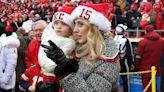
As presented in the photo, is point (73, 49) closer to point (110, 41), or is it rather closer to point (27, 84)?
point (110, 41)

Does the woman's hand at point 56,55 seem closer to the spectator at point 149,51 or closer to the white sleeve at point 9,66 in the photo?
the white sleeve at point 9,66

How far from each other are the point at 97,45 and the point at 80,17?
27 centimetres

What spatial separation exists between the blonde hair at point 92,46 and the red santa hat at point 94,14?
7 cm

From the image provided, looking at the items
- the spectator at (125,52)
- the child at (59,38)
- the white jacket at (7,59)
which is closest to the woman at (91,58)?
the child at (59,38)

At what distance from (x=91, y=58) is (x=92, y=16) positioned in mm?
328

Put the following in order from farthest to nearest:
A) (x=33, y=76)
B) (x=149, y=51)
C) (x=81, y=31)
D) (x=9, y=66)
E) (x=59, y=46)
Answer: (x=149, y=51) → (x=9, y=66) → (x=33, y=76) → (x=59, y=46) → (x=81, y=31)

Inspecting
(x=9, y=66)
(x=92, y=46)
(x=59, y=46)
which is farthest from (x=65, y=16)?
(x=9, y=66)

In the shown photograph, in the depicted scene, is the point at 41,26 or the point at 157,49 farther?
the point at 157,49

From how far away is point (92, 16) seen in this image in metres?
2.92

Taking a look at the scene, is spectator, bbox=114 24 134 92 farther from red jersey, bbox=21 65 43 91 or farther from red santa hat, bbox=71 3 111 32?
red santa hat, bbox=71 3 111 32

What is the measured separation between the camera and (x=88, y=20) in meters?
2.92

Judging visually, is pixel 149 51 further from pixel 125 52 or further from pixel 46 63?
pixel 46 63

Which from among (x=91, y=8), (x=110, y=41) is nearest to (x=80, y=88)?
(x=110, y=41)

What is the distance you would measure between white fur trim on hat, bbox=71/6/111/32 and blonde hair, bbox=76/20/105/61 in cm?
7
